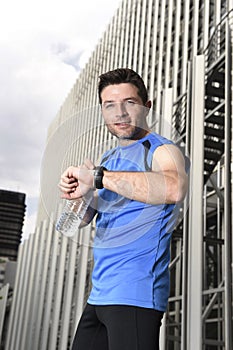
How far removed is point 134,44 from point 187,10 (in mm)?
4777

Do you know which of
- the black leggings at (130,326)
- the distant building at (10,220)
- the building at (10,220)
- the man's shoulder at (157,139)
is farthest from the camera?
the distant building at (10,220)

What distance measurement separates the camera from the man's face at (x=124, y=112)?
5.50 ft

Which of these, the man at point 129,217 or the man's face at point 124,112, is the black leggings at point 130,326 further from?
the man's face at point 124,112

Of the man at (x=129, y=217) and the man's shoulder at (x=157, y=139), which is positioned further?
the man's shoulder at (x=157, y=139)

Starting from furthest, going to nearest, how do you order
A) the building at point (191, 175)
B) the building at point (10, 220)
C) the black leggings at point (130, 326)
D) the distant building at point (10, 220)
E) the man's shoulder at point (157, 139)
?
the distant building at point (10, 220)
the building at point (10, 220)
the building at point (191, 175)
the man's shoulder at point (157, 139)
the black leggings at point (130, 326)

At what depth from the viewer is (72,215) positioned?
1768 millimetres

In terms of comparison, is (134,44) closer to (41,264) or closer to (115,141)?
(41,264)

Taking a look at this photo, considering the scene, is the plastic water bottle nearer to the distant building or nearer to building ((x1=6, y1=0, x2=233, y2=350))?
building ((x1=6, y1=0, x2=233, y2=350))

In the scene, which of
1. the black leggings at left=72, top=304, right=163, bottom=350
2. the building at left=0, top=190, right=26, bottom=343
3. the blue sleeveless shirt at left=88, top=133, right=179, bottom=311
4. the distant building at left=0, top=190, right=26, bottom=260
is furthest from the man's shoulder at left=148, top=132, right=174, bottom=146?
the distant building at left=0, top=190, right=26, bottom=260

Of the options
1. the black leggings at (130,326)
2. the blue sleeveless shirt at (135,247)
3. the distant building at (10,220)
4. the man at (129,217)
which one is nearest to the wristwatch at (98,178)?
the man at (129,217)

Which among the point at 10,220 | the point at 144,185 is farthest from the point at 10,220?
the point at 144,185

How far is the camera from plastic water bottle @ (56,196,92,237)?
171 cm

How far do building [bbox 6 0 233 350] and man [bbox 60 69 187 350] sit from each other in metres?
0.12

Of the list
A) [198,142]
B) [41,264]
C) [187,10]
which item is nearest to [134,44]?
[187,10]
